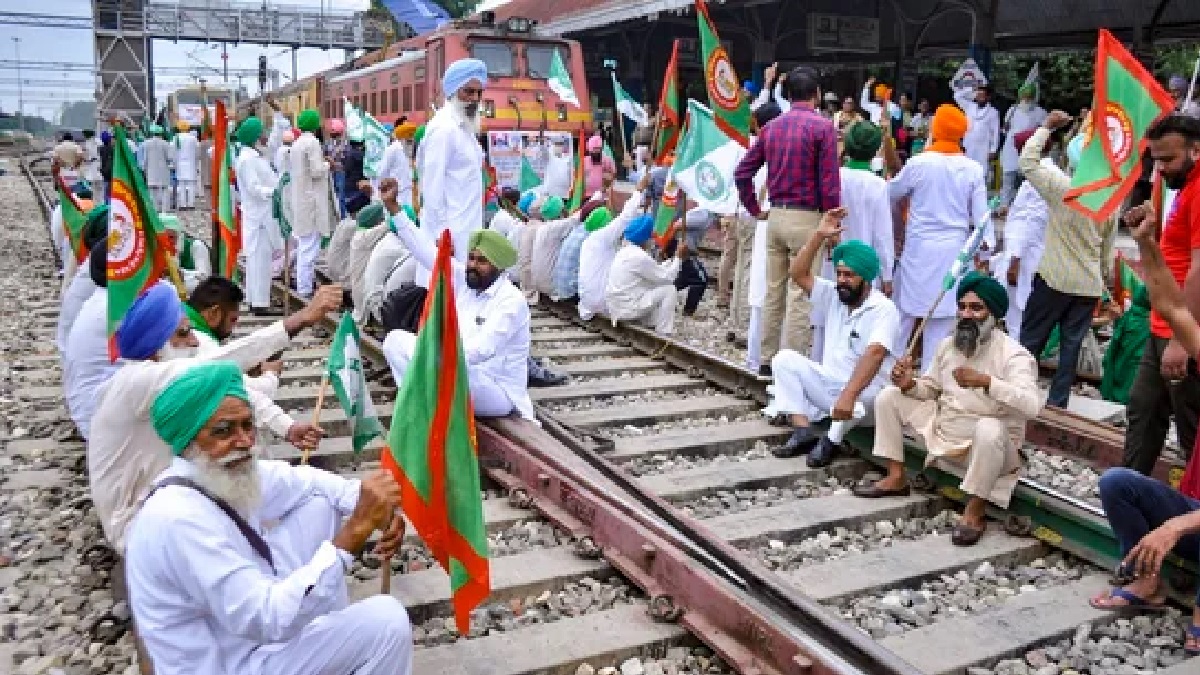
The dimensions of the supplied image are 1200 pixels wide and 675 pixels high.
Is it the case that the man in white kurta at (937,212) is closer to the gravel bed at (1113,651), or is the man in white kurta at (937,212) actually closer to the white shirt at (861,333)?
the white shirt at (861,333)

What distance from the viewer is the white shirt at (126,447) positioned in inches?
140

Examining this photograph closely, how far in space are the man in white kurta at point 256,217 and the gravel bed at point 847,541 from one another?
6.22 metres

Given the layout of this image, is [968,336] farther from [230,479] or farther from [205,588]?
[205,588]

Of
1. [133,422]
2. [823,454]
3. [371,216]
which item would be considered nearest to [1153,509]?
[823,454]

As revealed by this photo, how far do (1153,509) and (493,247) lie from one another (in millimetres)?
3399

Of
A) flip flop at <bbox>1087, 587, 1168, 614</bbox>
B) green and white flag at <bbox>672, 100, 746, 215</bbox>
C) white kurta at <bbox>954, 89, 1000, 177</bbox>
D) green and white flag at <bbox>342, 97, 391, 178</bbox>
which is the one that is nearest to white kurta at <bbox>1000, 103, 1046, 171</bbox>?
white kurta at <bbox>954, 89, 1000, 177</bbox>

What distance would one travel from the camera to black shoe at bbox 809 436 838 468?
5254mm

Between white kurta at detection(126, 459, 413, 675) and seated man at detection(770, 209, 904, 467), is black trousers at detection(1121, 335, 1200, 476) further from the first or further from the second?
white kurta at detection(126, 459, 413, 675)

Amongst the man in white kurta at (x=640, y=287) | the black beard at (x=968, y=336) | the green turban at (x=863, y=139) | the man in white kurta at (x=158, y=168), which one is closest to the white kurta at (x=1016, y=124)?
the man in white kurta at (x=640, y=287)

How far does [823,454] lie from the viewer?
17.3ft

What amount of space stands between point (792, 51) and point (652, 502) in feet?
55.8

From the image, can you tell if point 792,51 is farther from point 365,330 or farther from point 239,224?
point 365,330

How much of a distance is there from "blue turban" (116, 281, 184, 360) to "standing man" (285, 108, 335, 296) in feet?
18.6

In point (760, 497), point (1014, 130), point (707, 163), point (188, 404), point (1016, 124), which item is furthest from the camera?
point (1016, 124)
